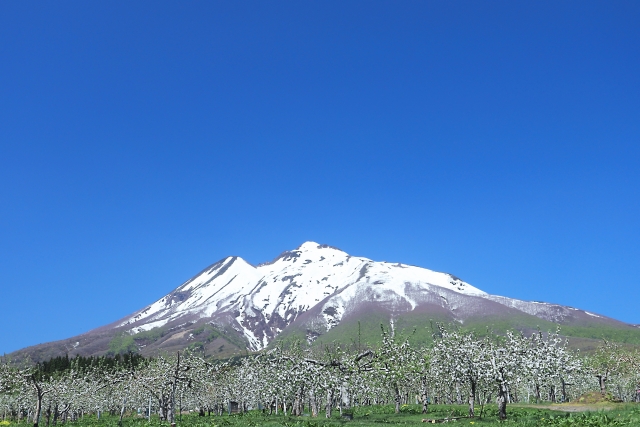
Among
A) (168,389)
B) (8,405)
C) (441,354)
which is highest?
(441,354)

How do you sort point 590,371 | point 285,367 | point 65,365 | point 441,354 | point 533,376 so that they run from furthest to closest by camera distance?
point 65,365
point 590,371
point 285,367
point 441,354
point 533,376

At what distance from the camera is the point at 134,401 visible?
7644 cm

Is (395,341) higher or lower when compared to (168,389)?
higher

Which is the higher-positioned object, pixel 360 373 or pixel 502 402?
pixel 360 373

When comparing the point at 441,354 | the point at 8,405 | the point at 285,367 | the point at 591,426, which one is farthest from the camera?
the point at 8,405

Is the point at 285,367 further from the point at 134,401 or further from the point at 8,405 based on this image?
the point at 8,405

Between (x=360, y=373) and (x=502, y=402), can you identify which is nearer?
(x=502, y=402)

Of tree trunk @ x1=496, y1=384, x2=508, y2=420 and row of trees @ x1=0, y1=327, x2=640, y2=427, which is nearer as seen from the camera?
tree trunk @ x1=496, y1=384, x2=508, y2=420

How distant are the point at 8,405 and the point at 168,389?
180 ft

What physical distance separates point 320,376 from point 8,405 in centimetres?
7313

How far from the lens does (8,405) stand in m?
88.1

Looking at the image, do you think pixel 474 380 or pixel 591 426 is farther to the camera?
pixel 474 380

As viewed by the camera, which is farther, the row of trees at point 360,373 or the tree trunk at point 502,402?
Answer: the row of trees at point 360,373

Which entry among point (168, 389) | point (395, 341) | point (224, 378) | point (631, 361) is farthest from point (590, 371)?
point (168, 389)
